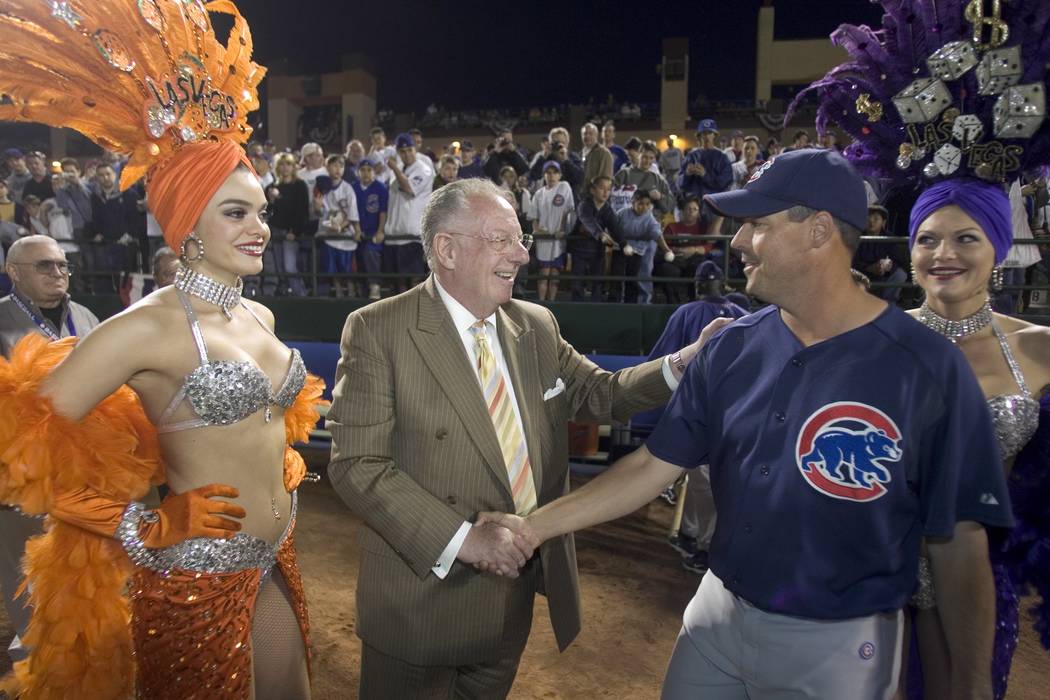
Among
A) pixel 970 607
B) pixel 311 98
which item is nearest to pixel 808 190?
pixel 970 607

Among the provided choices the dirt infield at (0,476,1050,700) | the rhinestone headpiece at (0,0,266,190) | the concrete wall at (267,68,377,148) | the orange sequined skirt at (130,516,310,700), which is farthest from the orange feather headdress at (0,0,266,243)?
the concrete wall at (267,68,377,148)

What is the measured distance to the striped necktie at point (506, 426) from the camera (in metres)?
2.49

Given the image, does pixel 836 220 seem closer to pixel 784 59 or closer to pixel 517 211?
pixel 517 211

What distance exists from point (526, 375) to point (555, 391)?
0.16 metres

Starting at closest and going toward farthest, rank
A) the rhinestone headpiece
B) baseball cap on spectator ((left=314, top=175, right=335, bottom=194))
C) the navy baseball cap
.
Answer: the navy baseball cap
the rhinestone headpiece
baseball cap on spectator ((left=314, top=175, right=335, bottom=194))

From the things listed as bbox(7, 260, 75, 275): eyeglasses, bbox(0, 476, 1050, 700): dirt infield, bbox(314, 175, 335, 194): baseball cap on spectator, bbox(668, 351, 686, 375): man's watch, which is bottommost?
bbox(0, 476, 1050, 700): dirt infield

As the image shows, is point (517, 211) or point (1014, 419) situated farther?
point (517, 211)

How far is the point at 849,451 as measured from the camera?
1795mm

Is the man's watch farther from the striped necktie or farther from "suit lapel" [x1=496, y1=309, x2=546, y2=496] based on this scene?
the striped necktie

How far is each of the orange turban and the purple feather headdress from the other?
98.6 inches

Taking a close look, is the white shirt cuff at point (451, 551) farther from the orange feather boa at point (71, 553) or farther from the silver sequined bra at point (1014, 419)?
the silver sequined bra at point (1014, 419)

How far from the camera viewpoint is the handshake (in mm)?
2215

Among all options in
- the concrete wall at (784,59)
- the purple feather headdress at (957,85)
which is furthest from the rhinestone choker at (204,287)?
the concrete wall at (784,59)

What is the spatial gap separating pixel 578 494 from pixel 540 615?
2.78 m
